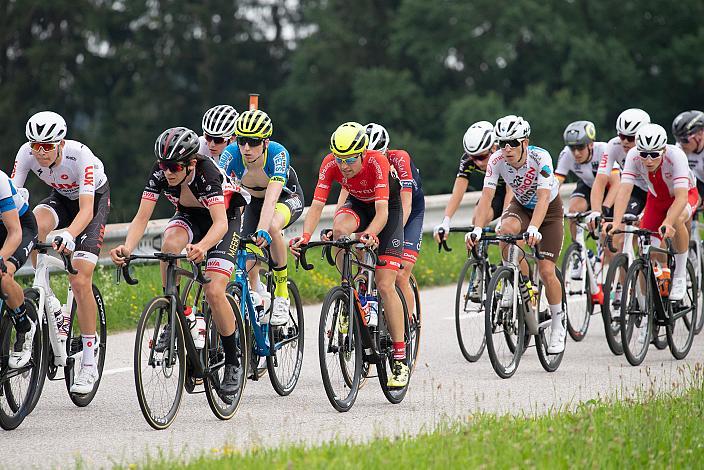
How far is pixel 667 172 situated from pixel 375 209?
327cm

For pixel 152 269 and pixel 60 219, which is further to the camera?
pixel 152 269

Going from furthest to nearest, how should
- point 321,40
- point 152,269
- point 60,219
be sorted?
1. point 321,40
2. point 152,269
3. point 60,219

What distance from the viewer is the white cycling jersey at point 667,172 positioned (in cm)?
1108

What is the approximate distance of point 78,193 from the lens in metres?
9.12

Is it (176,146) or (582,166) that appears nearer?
(176,146)

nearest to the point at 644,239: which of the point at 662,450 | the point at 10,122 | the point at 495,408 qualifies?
the point at 495,408

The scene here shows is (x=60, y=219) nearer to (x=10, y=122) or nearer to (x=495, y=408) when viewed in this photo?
(x=495, y=408)

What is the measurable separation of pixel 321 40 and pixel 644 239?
125ft

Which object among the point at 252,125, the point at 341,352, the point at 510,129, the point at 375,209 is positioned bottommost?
the point at 341,352

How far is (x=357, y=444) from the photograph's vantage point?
6953mm

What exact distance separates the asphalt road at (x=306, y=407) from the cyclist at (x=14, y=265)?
496 mm

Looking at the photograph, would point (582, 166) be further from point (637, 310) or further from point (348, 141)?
point (348, 141)

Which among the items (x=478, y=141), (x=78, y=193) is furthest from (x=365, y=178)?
(x=478, y=141)

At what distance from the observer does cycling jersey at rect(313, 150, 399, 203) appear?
9.05m
